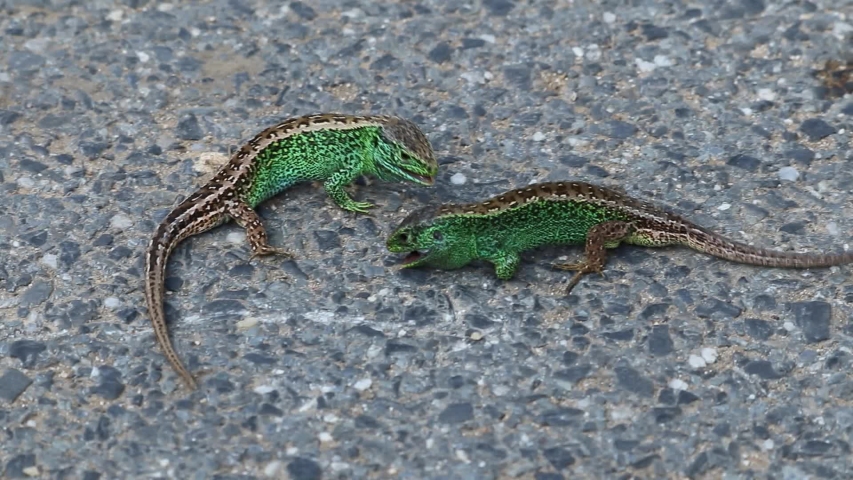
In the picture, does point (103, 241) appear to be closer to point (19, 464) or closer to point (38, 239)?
point (38, 239)

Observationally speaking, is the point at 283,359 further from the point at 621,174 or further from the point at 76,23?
the point at 76,23

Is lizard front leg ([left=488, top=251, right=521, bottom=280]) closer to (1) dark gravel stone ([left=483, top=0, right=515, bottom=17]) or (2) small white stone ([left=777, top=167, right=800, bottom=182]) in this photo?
(2) small white stone ([left=777, top=167, right=800, bottom=182])

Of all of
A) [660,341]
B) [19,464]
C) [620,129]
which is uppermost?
[620,129]

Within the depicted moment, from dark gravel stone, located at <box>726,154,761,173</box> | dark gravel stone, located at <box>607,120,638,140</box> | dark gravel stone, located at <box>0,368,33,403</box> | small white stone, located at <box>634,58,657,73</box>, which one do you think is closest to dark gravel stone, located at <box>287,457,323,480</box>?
dark gravel stone, located at <box>0,368,33,403</box>

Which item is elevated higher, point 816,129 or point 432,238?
point 816,129

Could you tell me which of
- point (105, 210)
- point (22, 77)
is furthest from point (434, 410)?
point (22, 77)

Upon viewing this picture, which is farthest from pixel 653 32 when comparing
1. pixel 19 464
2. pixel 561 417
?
pixel 19 464
